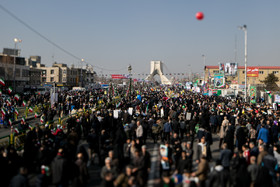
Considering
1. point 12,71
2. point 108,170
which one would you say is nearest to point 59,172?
point 108,170

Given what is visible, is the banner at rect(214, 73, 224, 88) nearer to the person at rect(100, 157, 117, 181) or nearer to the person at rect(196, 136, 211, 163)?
the person at rect(196, 136, 211, 163)

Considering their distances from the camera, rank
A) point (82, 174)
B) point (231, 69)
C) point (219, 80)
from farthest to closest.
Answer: point (231, 69) → point (219, 80) → point (82, 174)

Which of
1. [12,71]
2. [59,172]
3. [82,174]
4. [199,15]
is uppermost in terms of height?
[12,71]

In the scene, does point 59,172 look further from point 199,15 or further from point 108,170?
point 199,15

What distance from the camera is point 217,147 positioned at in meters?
13.0

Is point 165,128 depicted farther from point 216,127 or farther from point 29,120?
point 29,120

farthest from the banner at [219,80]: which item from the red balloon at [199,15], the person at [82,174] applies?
the person at [82,174]

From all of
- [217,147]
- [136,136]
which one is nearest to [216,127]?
[217,147]

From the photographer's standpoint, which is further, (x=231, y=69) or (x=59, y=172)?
(x=231, y=69)

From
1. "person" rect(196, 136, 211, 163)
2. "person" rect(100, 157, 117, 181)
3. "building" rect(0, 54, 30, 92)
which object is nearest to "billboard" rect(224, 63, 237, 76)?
"person" rect(196, 136, 211, 163)

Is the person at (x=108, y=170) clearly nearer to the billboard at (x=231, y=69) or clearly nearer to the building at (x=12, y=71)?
the billboard at (x=231, y=69)

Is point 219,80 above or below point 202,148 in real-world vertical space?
above

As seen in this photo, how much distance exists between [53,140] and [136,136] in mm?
3785

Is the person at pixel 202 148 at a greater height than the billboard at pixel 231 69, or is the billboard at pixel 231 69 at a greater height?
the billboard at pixel 231 69
